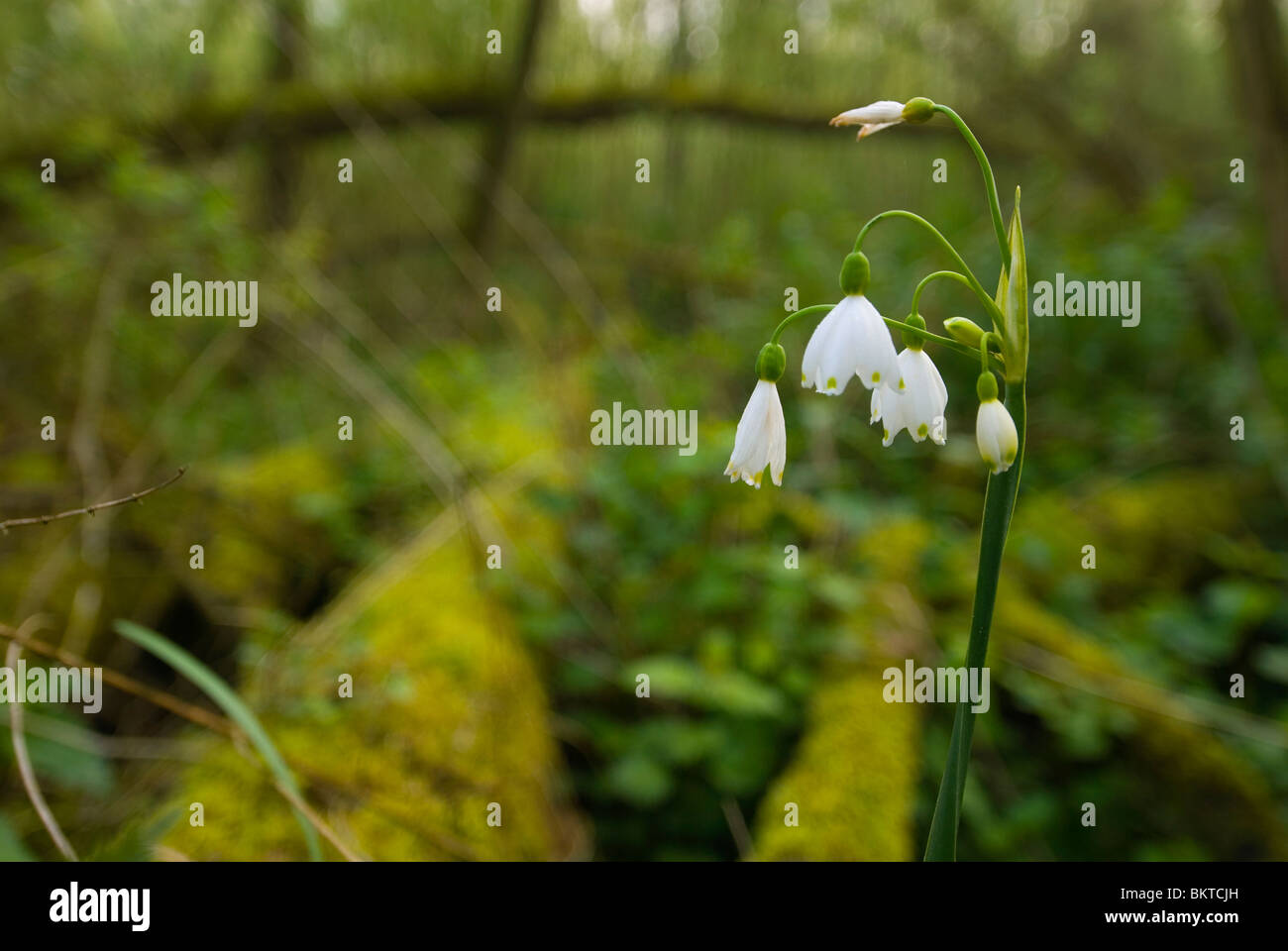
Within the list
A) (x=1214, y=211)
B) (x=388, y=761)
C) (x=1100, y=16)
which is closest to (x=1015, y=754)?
(x=388, y=761)

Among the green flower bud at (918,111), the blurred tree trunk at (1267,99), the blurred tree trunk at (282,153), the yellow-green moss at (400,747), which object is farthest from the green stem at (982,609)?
the blurred tree trunk at (282,153)

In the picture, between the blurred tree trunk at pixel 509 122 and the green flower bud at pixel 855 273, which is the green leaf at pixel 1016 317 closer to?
the green flower bud at pixel 855 273

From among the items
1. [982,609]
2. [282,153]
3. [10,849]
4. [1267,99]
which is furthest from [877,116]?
[282,153]

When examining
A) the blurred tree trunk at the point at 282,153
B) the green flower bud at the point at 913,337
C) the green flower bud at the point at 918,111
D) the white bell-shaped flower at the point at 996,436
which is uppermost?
the blurred tree trunk at the point at 282,153

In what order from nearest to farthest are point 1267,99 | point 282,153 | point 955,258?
point 955,258
point 1267,99
point 282,153

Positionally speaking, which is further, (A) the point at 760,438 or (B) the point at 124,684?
(B) the point at 124,684

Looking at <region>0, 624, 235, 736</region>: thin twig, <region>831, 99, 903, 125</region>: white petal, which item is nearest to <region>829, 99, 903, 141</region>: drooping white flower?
<region>831, 99, 903, 125</region>: white petal

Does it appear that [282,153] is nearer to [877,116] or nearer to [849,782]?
[849,782]

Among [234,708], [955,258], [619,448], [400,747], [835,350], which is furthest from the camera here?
[619,448]
